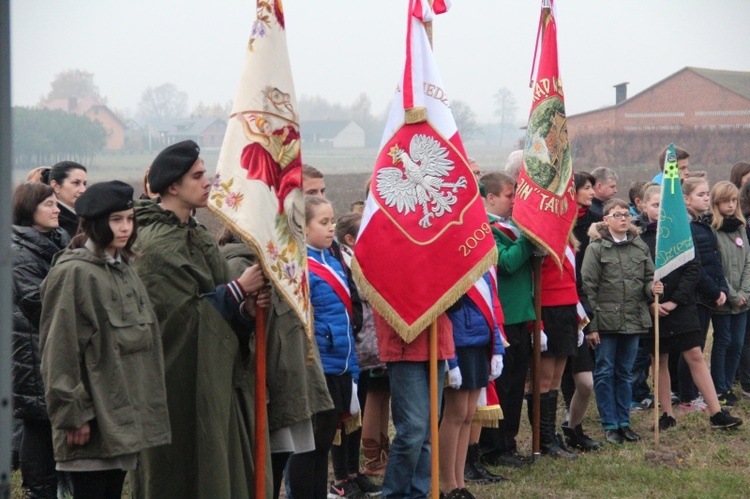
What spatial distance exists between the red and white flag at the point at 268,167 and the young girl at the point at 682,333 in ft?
15.4

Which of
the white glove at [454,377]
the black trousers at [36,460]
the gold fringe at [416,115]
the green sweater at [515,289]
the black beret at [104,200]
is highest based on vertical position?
the gold fringe at [416,115]

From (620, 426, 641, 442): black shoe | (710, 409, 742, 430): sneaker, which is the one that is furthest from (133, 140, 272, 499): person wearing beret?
(710, 409, 742, 430): sneaker

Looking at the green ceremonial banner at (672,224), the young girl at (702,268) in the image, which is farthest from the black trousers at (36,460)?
the young girl at (702,268)

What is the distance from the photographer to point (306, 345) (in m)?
5.38

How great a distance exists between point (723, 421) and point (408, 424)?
383cm

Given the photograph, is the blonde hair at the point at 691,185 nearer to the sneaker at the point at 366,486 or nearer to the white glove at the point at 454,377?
the white glove at the point at 454,377

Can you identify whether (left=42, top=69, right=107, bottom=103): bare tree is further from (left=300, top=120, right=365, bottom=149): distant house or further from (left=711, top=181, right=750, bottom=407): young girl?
(left=711, top=181, right=750, bottom=407): young girl

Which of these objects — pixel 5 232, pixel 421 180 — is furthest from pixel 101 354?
pixel 5 232

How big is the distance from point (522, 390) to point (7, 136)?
6.00 m

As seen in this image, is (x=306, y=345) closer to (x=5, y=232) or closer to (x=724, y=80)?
(x=5, y=232)

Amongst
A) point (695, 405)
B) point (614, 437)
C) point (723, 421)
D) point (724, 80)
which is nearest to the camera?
point (614, 437)

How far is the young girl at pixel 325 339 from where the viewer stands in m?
5.73

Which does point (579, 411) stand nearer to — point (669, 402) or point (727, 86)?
point (669, 402)

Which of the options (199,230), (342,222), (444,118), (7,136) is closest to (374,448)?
(342,222)
